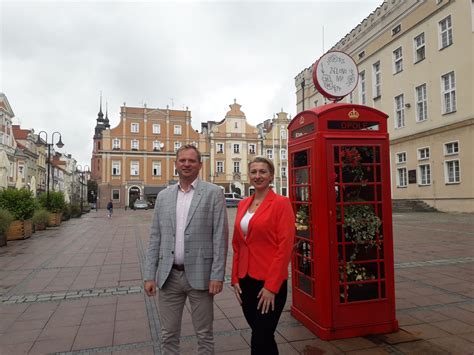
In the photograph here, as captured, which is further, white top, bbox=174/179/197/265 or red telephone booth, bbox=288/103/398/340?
red telephone booth, bbox=288/103/398/340

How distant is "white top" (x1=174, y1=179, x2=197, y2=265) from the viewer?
298 cm

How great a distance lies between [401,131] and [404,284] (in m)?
25.6

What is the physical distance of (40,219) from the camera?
17.7 meters

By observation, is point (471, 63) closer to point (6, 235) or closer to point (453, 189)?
point (453, 189)

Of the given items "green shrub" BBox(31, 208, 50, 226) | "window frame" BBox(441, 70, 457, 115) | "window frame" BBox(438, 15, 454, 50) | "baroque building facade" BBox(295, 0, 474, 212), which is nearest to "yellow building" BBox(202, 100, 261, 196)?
"baroque building facade" BBox(295, 0, 474, 212)

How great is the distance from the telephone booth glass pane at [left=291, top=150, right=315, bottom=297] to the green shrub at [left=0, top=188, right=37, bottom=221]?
1315 centimetres

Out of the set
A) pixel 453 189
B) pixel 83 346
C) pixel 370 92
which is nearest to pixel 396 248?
pixel 83 346

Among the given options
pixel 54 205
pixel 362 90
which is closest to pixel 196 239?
pixel 54 205

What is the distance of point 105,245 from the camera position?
1217cm

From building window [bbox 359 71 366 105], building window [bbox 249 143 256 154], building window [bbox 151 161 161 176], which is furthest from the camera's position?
building window [bbox 249 143 256 154]

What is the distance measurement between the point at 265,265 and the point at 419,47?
2893cm

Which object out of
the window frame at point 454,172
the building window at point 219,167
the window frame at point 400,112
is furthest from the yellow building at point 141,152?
the window frame at point 454,172

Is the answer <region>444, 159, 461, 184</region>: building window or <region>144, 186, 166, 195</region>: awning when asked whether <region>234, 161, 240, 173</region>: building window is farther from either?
<region>444, 159, 461, 184</region>: building window

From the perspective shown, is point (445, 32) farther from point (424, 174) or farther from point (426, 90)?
point (424, 174)
